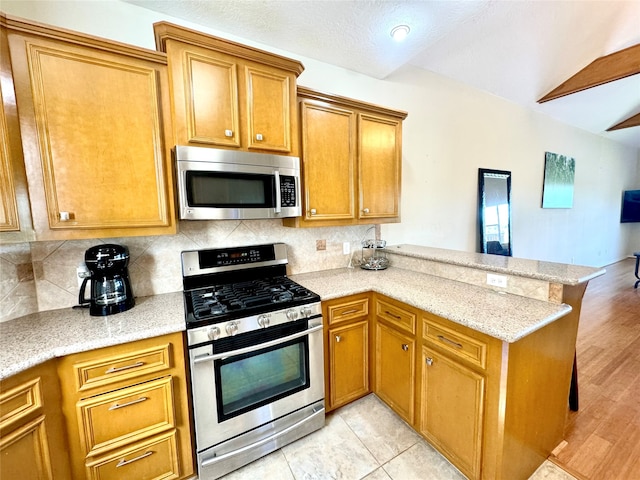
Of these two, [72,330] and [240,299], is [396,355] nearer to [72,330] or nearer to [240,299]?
[240,299]

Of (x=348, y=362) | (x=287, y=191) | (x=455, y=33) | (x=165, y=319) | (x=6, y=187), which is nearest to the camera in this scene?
(x=6, y=187)

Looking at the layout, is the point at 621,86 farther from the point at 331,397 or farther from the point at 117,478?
the point at 117,478

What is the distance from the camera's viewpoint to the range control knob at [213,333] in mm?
1358

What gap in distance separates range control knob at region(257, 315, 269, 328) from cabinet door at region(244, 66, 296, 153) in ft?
3.40

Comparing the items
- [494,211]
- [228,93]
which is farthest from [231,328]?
[494,211]

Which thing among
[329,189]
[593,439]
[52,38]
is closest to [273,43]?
[329,189]

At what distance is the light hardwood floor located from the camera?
1554mm

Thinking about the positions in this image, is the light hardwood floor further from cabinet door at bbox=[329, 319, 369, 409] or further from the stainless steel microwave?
the stainless steel microwave

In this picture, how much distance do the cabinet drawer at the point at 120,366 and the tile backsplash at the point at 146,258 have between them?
2.02 feet

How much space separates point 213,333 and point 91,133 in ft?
3.88

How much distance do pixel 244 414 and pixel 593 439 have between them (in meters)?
2.21

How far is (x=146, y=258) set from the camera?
177 centimetres

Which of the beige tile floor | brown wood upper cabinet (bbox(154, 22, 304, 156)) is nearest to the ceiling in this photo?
brown wood upper cabinet (bbox(154, 22, 304, 156))

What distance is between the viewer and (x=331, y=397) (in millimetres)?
1889
